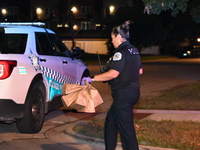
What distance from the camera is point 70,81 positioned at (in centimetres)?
924

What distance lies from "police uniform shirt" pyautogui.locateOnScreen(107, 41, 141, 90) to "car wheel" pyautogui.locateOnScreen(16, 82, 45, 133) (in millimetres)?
2316

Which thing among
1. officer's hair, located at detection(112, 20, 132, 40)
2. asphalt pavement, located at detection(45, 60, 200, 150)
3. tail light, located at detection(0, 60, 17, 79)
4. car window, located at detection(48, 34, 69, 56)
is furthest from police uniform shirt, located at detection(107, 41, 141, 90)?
car window, located at detection(48, 34, 69, 56)

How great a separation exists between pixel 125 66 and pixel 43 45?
136 inches

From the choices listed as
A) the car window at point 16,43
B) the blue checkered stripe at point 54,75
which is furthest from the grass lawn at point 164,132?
the car window at point 16,43

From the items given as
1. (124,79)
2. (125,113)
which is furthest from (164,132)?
(124,79)

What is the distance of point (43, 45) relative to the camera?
8578mm

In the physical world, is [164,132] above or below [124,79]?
below

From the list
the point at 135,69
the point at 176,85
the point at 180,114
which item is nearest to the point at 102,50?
the point at 176,85

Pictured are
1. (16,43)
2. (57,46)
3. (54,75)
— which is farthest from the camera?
(57,46)

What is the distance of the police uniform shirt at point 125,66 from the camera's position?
5410 mm

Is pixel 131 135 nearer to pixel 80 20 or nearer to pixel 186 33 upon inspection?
pixel 186 33

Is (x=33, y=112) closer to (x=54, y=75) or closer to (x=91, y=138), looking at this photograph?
(x=54, y=75)

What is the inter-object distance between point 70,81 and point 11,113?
2.44m

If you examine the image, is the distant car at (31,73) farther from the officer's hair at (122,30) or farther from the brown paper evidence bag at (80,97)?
the officer's hair at (122,30)
